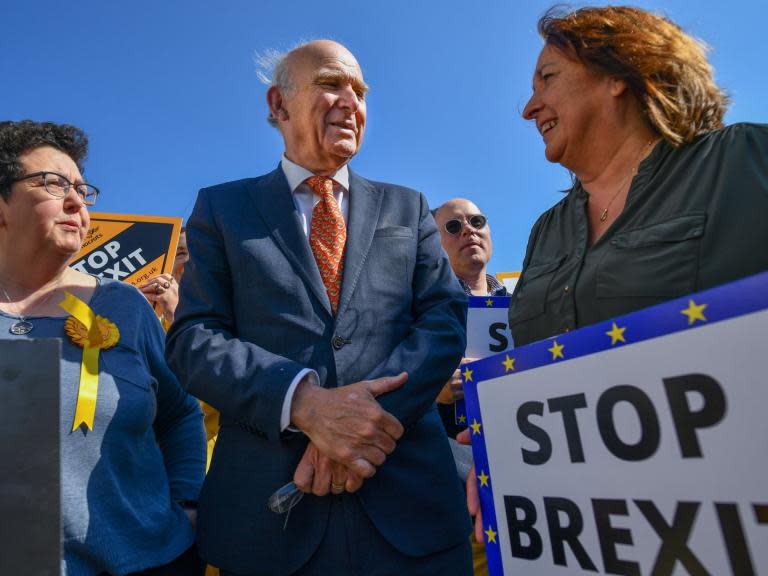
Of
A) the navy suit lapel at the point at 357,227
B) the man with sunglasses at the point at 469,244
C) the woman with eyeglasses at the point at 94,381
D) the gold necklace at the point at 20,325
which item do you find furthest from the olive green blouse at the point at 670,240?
the man with sunglasses at the point at 469,244

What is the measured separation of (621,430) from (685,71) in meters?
1.20

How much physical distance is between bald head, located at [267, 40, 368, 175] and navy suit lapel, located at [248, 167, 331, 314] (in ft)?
0.47

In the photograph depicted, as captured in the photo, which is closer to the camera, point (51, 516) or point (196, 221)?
point (51, 516)

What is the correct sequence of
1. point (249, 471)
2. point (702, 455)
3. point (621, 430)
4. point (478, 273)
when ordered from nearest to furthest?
point (702, 455), point (621, 430), point (249, 471), point (478, 273)

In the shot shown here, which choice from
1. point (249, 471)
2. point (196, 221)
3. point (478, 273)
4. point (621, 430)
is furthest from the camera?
point (478, 273)

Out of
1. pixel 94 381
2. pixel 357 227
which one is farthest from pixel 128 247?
pixel 357 227

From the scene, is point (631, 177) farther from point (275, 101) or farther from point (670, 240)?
point (275, 101)

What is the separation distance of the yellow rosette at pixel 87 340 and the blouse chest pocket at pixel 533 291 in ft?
4.38

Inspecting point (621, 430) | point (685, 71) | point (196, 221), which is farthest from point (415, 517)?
point (685, 71)

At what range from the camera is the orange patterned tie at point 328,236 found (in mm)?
2039

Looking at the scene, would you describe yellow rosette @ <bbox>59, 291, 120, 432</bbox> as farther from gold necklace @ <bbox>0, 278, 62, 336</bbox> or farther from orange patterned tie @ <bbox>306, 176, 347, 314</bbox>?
orange patterned tie @ <bbox>306, 176, 347, 314</bbox>

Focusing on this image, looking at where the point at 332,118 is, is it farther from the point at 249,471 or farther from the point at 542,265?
the point at 249,471

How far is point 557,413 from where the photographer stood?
1.42 metres

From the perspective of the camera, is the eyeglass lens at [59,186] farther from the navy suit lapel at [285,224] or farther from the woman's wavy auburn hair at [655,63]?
the woman's wavy auburn hair at [655,63]
